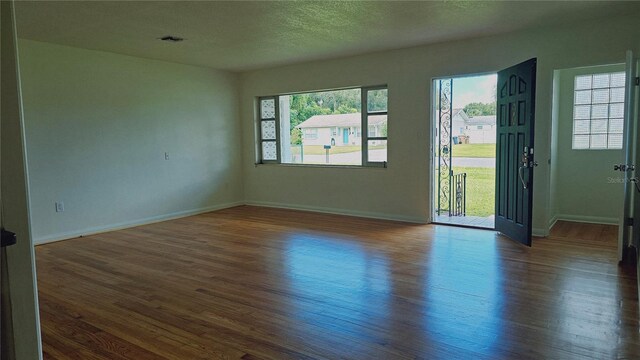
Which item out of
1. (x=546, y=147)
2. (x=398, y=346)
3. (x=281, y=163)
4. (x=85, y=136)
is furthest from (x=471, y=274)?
(x=85, y=136)

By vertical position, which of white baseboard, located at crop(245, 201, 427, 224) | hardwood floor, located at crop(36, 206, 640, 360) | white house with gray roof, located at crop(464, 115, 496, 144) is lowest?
hardwood floor, located at crop(36, 206, 640, 360)

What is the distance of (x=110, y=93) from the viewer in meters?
5.79

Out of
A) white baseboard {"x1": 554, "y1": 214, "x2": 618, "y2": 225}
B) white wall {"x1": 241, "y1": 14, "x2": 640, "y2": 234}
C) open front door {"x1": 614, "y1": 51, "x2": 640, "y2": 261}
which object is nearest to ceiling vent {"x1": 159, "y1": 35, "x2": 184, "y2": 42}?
white wall {"x1": 241, "y1": 14, "x2": 640, "y2": 234}

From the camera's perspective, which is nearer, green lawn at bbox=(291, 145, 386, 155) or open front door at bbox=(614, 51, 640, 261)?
open front door at bbox=(614, 51, 640, 261)

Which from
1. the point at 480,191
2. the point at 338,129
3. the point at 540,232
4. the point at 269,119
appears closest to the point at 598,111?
the point at 540,232

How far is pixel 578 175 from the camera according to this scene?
19.3ft

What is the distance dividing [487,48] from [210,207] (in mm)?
5094

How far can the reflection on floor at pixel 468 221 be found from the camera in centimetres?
566

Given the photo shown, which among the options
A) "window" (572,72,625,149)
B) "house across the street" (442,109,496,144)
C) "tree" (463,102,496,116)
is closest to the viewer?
"window" (572,72,625,149)

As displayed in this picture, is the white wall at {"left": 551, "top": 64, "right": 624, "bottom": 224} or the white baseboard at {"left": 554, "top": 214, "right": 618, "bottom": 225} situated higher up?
the white wall at {"left": 551, "top": 64, "right": 624, "bottom": 224}

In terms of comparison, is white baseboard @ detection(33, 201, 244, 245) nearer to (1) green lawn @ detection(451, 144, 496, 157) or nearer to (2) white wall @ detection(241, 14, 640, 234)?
(2) white wall @ detection(241, 14, 640, 234)

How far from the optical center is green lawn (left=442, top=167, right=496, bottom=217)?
7.38 meters

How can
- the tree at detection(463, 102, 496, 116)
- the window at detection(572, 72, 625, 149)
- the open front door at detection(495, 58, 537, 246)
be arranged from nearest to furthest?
the open front door at detection(495, 58, 537, 246) < the window at detection(572, 72, 625, 149) < the tree at detection(463, 102, 496, 116)

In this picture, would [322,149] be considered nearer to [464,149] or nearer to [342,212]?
[342,212]
